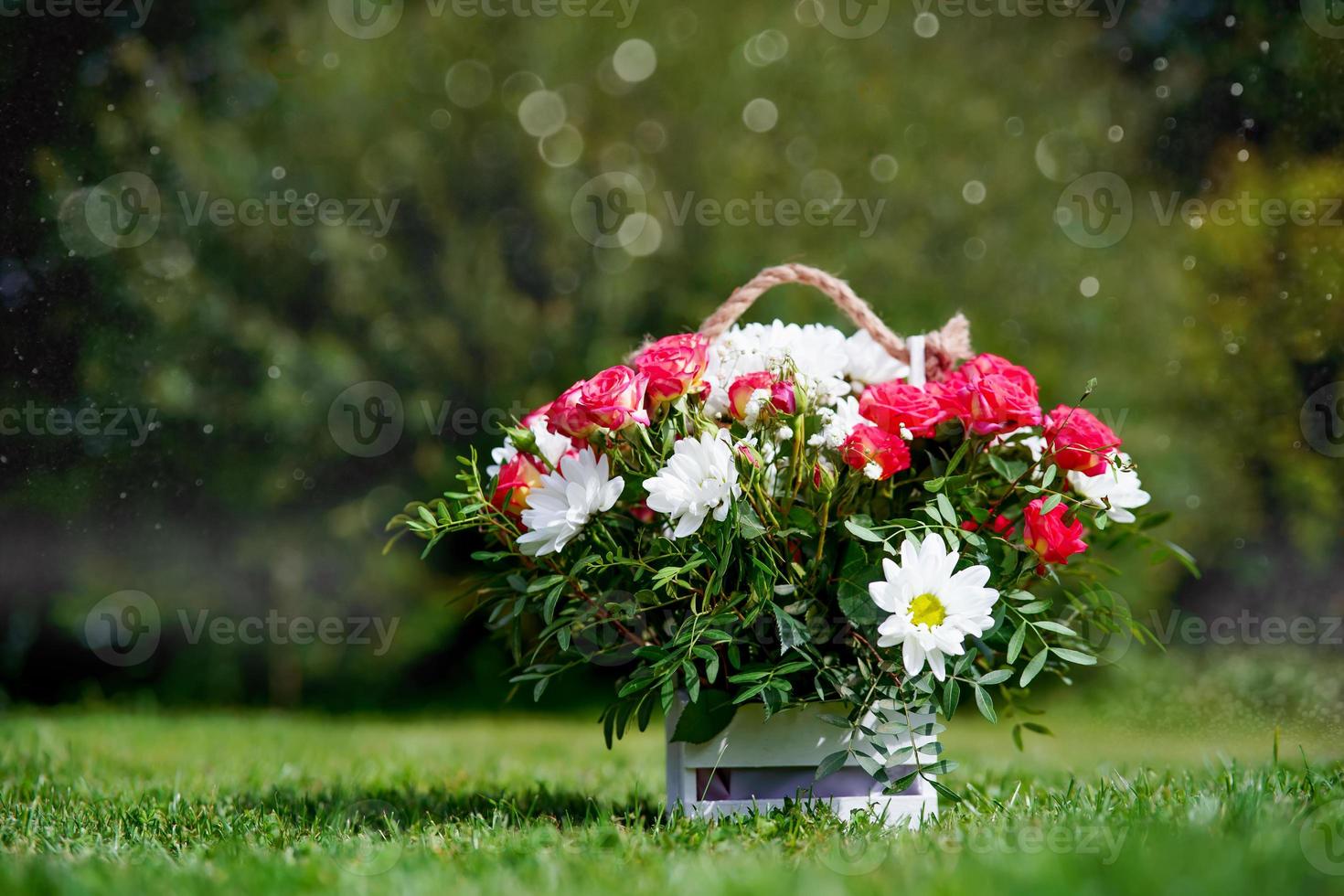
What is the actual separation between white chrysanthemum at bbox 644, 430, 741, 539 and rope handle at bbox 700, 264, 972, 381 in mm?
346

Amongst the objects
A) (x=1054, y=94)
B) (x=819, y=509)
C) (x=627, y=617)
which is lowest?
(x=627, y=617)

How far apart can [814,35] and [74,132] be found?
11.8 feet

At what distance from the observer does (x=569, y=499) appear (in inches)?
59.2

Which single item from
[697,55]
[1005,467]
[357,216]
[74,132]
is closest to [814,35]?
[697,55]

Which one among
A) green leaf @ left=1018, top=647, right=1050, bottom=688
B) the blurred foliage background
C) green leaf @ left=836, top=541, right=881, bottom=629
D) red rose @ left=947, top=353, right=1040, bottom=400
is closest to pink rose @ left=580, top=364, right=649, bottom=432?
green leaf @ left=836, top=541, right=881, bottom=629

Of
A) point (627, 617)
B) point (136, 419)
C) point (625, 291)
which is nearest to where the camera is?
point (627, 617)

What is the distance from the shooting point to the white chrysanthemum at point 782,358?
1.60 meters

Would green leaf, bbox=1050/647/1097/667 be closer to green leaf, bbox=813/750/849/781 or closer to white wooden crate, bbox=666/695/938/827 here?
white wooden crate, bbox=666/695/938/827

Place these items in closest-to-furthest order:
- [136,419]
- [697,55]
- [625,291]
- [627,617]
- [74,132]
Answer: [627,617] → [74,132] → [136,419] → [625,291] → [697,55]

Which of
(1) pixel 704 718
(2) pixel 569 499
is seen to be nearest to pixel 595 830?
(1) pixel 704 718

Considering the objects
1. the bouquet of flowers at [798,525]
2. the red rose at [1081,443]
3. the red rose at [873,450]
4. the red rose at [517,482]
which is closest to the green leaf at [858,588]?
the bouquet of flowers at [798,525]

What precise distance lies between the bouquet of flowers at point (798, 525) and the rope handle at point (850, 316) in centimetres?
8

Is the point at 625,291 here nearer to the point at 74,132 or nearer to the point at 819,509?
the point at 74,132

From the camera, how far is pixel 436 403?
5145mm
